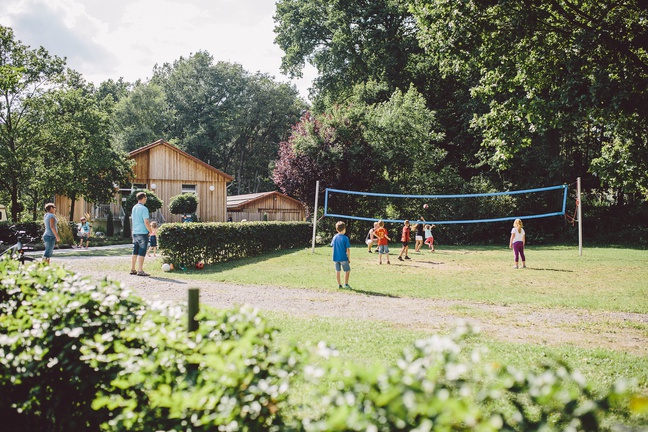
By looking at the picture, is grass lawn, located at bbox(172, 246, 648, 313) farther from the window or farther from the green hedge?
the window

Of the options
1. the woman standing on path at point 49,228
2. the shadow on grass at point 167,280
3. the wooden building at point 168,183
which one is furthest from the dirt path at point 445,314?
the wooden building at point 168,183

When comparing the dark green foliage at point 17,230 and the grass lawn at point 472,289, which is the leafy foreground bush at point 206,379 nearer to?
the grass lawn at point 472,289

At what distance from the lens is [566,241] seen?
90.7 feet

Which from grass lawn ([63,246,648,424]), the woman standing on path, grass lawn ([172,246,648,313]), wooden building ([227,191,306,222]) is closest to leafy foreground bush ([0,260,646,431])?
grass lawn ([63,246,648,424])

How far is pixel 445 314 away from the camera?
7918 millimetres

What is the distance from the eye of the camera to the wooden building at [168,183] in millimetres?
33438

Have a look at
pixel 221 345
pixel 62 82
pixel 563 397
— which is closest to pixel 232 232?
pixel 221 345

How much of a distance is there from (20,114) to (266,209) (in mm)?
19036

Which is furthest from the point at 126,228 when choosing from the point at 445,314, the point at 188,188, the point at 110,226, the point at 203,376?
the point at 203,376

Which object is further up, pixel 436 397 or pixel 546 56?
pixel 546 56

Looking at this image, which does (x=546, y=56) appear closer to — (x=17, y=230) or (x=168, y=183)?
(x=17, y=230)

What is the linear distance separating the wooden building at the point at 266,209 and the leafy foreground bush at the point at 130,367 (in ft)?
114

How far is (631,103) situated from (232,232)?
12294 millimetres

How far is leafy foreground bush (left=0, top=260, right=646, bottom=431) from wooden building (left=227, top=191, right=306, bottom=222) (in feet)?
114
